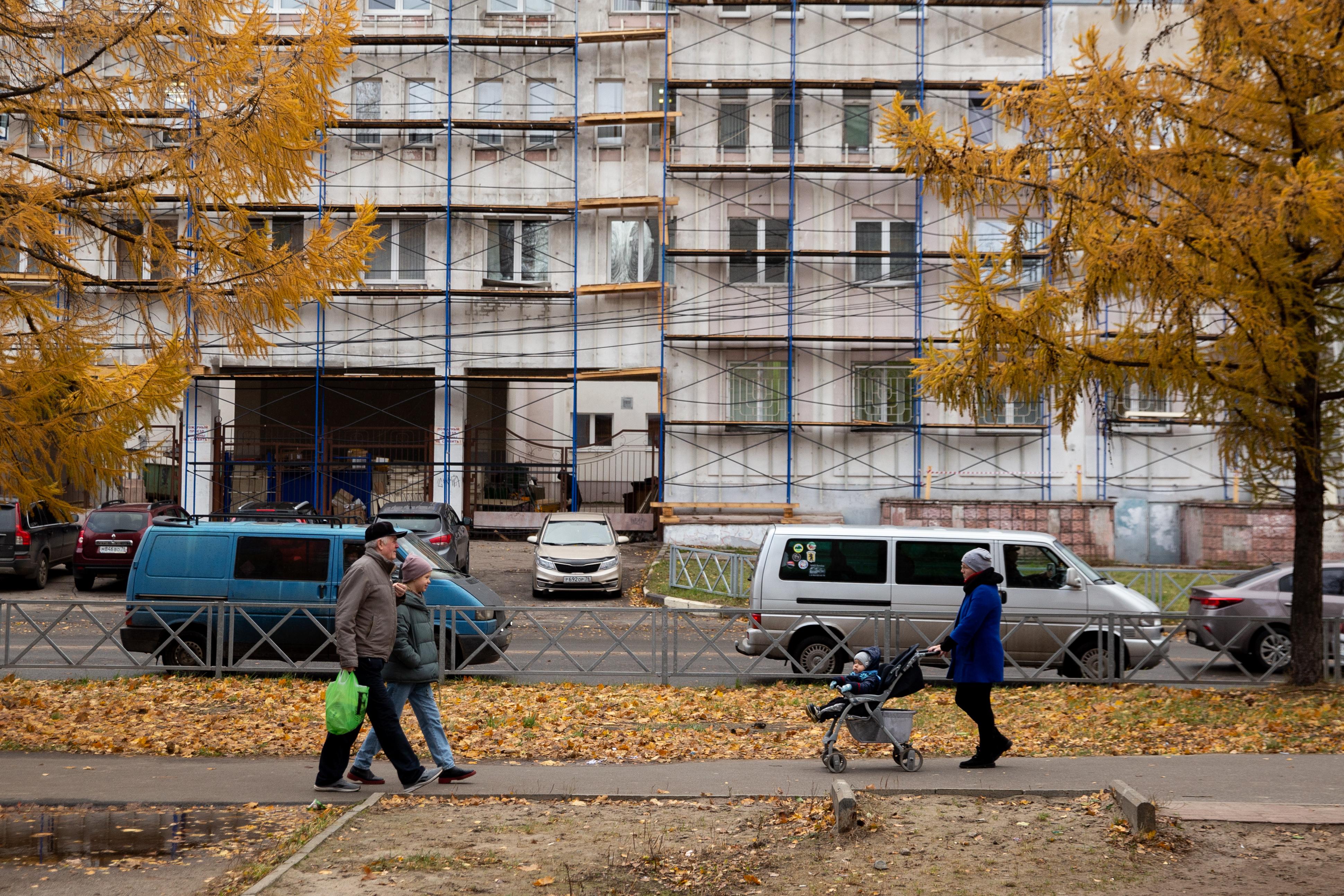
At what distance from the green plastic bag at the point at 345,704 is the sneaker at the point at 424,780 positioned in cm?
58

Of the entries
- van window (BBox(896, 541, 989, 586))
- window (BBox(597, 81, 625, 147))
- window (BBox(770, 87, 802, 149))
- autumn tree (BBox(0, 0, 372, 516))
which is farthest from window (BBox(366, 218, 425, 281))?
autumn tree (BBox(0, 0, 372, 516))

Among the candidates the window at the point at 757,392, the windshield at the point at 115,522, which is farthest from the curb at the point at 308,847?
the window at the point at 757,392

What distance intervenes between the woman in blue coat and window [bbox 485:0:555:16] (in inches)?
1054

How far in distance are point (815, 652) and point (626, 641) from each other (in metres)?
2.17

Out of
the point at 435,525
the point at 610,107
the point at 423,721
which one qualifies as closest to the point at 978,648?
the point at 423,721

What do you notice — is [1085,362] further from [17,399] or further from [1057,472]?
[1057,472]

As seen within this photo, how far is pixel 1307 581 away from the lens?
1218cm

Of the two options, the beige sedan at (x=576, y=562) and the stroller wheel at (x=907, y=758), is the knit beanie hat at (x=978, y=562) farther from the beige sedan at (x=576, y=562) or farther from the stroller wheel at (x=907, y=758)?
the beige sedan at (x=576, y=562)

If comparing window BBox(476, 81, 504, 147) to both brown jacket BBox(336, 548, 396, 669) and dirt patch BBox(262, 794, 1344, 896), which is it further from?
dirt patch BBox(262, 794, 1344, 896)

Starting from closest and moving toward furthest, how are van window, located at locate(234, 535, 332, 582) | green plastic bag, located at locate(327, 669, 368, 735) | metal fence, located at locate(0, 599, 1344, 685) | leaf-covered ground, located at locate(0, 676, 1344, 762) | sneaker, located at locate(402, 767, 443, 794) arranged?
green plastic bag, located at locate(327, 669, 368, 735)
sneaker, located at locate(402, 767, 443, 794)
leaf-covered ground, located at locate(0, 676, 1344, 762)
metal fence, located at locate(0, 599, 1344, 685)
van window, located at locate(234, 535, 332, 582)

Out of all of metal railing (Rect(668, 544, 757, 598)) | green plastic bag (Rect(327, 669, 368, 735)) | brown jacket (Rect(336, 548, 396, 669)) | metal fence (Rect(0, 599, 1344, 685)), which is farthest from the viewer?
metal railing (Rect(668, 544, 757, 598))

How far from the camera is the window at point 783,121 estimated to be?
101ft

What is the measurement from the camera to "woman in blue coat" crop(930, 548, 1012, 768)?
29.5ft

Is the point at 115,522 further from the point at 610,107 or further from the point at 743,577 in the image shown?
the point at 610,107
